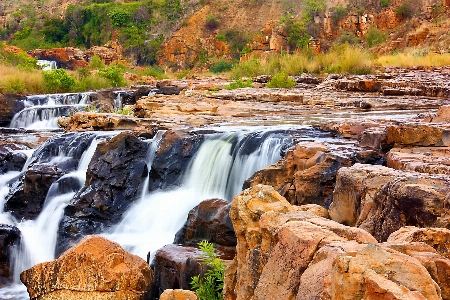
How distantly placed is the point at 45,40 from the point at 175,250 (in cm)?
3936

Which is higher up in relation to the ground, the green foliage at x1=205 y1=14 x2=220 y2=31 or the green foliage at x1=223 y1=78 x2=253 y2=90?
the green foliage at x1=205 y1=14 x2=220 y2=31

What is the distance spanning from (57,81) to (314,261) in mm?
17746

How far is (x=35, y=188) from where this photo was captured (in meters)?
8.45

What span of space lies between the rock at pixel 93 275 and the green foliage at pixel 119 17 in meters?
35.7

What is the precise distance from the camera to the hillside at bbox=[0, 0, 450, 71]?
30156 millimetres

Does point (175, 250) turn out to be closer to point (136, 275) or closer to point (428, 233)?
point (136, 275)

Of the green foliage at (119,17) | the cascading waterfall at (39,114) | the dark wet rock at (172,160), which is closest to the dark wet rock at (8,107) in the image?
the cascading waterfall at (39,114)

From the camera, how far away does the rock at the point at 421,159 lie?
4.21 m

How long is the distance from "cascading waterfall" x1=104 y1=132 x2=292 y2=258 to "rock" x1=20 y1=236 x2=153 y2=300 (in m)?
1.60

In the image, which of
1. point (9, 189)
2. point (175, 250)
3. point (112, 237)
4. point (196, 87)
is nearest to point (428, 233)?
point (175, 250)

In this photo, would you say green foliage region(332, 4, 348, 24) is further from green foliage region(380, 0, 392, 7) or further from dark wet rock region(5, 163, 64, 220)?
dark wet rock region(5, 163, 64, 220)

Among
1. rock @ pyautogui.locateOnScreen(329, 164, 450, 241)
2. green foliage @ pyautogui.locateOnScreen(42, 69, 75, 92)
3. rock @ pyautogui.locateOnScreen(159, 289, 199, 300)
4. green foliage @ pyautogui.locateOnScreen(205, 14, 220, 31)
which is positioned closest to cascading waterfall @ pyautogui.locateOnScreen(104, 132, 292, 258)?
rock @ pyautogui.locateOnScreen(159, 289, 199, 300)

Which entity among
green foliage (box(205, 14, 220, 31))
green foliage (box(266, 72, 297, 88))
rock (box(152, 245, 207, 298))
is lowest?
rock (box(152, 245, 207, 298))

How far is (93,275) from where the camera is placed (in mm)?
4824
